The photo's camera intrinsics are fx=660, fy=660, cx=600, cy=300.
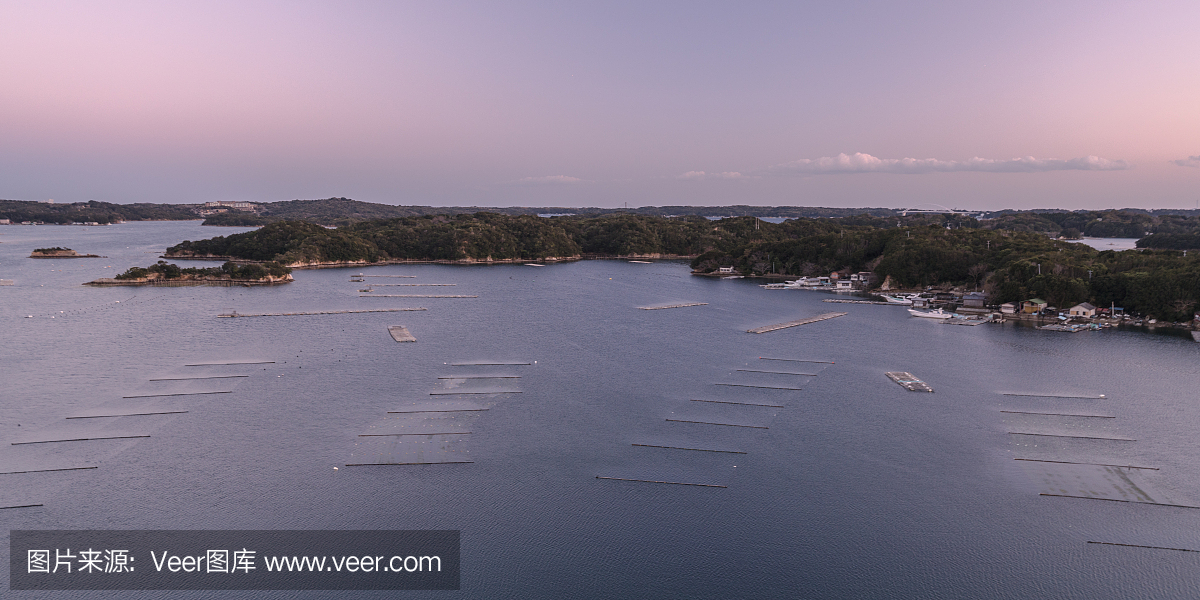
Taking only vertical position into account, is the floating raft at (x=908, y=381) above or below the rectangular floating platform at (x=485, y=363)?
above

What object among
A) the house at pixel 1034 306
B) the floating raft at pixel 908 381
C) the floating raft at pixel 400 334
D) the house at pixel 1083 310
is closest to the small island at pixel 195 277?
the floating raft at pixel 400 334

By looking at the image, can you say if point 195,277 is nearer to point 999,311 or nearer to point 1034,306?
point 999,311

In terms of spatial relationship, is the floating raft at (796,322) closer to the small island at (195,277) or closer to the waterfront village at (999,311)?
the waterfront village at (999,311)

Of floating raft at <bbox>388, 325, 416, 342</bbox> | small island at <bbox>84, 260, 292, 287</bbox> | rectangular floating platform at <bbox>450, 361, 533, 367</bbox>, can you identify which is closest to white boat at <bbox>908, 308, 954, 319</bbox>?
rectangular floating platform at <bbox>450, 361, 533, 367</bbox>

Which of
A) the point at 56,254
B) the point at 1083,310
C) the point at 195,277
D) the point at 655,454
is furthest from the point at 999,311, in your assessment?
the point at 56,254

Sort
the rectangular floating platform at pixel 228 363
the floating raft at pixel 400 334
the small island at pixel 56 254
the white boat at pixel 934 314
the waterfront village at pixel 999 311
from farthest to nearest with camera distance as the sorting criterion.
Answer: the small island at pixel 56 254 < the white boat at pixel 934 314 < the waterfront village at pixel 999 311 < the floating raft at pixel 400 334 < the rectangular floating platform at pixel 228 363

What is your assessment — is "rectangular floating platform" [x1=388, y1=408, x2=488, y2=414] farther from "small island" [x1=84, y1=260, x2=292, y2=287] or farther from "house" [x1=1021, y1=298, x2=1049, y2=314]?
"small island" [x1=84, y1=260, x2=292, y2=287]
